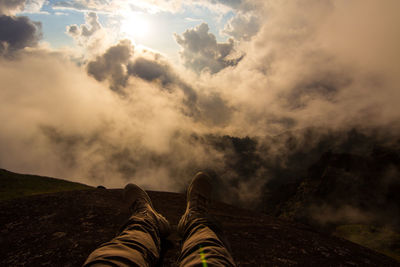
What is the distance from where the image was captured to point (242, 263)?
3482 mm

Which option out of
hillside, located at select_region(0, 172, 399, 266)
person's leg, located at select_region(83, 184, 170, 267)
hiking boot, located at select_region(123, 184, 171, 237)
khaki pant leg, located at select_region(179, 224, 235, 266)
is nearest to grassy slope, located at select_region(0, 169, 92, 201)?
hillside, located at select_region(0, 172, 399, 266)

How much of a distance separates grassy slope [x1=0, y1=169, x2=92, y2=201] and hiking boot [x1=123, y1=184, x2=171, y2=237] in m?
15.8

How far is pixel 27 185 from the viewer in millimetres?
19031

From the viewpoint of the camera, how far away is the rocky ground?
3537 mm

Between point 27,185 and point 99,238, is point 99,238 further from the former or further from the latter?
point 27,185

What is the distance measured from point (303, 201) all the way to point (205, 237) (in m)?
165

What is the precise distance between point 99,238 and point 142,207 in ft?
3.01

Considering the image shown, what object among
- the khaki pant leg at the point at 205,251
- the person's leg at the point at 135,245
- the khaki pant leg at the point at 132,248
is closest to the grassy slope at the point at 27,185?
the person's leg at the point at 135,245

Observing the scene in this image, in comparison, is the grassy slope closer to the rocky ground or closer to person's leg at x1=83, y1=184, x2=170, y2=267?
the rocky ground

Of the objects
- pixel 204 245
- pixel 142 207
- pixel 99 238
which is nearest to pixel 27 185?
pixel 99 238

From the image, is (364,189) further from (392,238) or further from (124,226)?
(124,226)

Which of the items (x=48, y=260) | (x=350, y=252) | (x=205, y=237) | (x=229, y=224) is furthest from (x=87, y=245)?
(x=350, y=252)

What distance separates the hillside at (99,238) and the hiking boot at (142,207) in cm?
32

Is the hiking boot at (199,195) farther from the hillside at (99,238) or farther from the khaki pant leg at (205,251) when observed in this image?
the khaki pant leg at (205,251)
